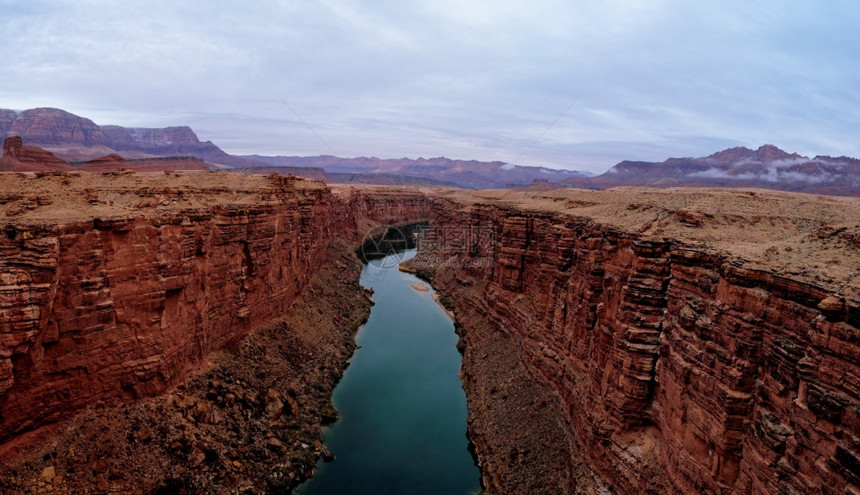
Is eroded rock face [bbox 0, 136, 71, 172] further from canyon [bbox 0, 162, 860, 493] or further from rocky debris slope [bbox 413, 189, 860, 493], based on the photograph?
rocky debris slope [bbox 413, 189, 860, 493]

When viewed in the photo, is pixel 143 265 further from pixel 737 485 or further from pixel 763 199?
pixel 763 199

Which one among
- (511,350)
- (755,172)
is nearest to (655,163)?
(755,172)

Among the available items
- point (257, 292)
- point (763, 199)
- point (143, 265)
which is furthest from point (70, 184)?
point (763, 199)

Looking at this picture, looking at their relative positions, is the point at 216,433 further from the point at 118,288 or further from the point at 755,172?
the point at 755,172

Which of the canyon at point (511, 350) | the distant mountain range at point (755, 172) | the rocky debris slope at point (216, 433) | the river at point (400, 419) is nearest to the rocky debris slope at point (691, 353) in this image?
the canyon at point (511, 350)

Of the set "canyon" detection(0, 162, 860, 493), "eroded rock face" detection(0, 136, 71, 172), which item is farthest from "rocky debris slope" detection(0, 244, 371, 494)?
"eroded rock face" detection(0, 136, 71, 172)

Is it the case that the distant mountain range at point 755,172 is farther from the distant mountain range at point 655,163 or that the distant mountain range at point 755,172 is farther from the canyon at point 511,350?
the canyon at point 511,350
